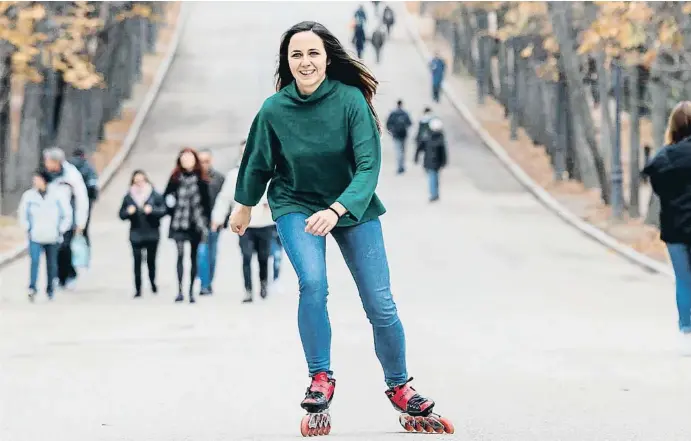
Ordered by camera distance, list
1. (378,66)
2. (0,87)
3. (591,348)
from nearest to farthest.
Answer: (591,348), (0,87), (378,66)

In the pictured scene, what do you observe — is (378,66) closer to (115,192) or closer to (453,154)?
(453,154)

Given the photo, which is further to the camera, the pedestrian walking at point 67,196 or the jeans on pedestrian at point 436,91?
the jeans on pedestrian at point 436,91

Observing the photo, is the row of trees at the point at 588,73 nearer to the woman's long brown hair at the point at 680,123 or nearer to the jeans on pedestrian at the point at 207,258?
the jeans on pedestrian at the point at 207,258

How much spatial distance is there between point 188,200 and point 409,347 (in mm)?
4979

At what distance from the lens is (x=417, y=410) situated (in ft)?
22.1

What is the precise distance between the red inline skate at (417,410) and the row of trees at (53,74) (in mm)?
Answer: 17130

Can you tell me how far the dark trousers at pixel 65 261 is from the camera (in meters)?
18.3

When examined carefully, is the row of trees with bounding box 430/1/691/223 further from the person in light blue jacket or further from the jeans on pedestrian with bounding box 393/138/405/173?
the person in light blue jacket

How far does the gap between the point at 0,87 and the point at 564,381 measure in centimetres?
1842

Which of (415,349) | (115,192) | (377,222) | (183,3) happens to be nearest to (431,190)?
(115,192)

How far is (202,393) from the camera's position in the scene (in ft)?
30.0

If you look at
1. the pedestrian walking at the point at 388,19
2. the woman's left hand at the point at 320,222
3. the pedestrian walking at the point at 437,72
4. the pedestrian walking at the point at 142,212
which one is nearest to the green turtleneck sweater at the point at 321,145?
the woman's left hand at the point at 320,222

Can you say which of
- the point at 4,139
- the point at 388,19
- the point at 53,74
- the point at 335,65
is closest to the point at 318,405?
the point at 335,65

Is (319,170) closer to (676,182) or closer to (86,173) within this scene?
Result: (676,182)
